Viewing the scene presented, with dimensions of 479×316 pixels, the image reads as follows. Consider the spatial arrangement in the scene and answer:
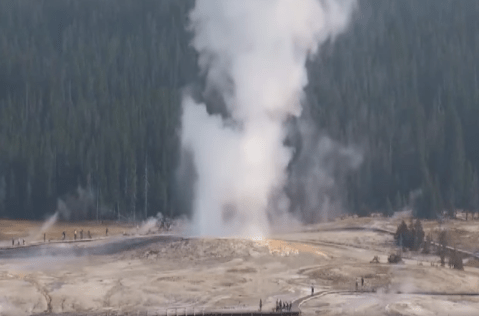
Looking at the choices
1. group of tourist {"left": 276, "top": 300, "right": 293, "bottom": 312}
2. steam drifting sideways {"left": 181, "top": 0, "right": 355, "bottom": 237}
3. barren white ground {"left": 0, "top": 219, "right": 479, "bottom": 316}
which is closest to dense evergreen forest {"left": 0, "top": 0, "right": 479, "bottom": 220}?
steam drifting sideways {"left": 181, "top": 0, "right": 355, "bottom": 237}

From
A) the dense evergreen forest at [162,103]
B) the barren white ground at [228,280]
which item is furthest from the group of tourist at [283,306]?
the dense evergreen forest at [162,103]

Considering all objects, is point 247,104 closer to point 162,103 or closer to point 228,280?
point 162,103

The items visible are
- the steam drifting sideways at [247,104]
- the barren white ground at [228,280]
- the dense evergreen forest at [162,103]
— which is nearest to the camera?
the barren white ground at [228,280]

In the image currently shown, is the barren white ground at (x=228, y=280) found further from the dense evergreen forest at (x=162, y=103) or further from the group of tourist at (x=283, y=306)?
the dense evergreen forest at (x=162, y=103)

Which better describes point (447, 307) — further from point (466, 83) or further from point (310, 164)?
point (466, 83)

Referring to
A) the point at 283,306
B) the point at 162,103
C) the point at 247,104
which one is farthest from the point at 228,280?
the point at 162,103

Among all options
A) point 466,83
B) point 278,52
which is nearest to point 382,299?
point 278,52

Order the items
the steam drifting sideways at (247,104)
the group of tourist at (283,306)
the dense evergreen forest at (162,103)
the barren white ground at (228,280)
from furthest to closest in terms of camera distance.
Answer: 1. the dense evergreen forest at (162,103)
2. the steam drifting sideways at (247,104)
3. the barren white ground at (228,280)
4. the group of tourist at (283,306)
